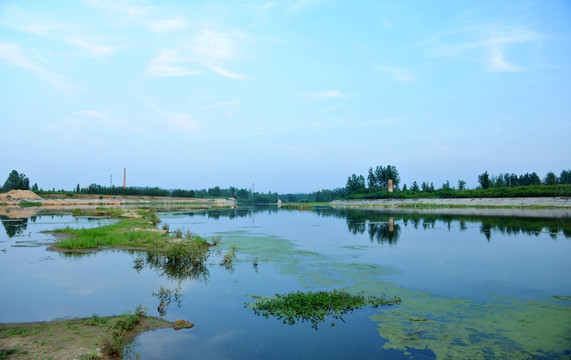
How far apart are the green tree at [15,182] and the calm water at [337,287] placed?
86.4m

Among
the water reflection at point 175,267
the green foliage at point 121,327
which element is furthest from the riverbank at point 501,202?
the green foliage at point 121,327

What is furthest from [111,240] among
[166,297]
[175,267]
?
[166,297]

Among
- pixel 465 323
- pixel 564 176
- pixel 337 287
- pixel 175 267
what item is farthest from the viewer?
pixel 564 176

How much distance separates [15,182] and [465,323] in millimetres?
107946

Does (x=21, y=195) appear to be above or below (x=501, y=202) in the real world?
above

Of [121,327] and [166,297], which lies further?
[166,297]

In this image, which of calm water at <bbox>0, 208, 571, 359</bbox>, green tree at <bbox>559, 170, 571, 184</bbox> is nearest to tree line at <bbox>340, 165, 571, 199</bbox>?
green tree at <bbox>559, 170, 571, 184</bbox>

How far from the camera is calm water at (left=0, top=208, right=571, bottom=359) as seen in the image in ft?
23.4

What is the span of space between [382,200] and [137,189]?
72688 mm

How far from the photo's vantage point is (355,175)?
123m

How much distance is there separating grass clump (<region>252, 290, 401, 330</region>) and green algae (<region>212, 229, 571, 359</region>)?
0.63 m

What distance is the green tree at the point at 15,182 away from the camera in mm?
89500

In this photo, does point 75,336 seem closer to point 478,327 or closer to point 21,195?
point 478,327

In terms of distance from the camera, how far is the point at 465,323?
826 centimetres
